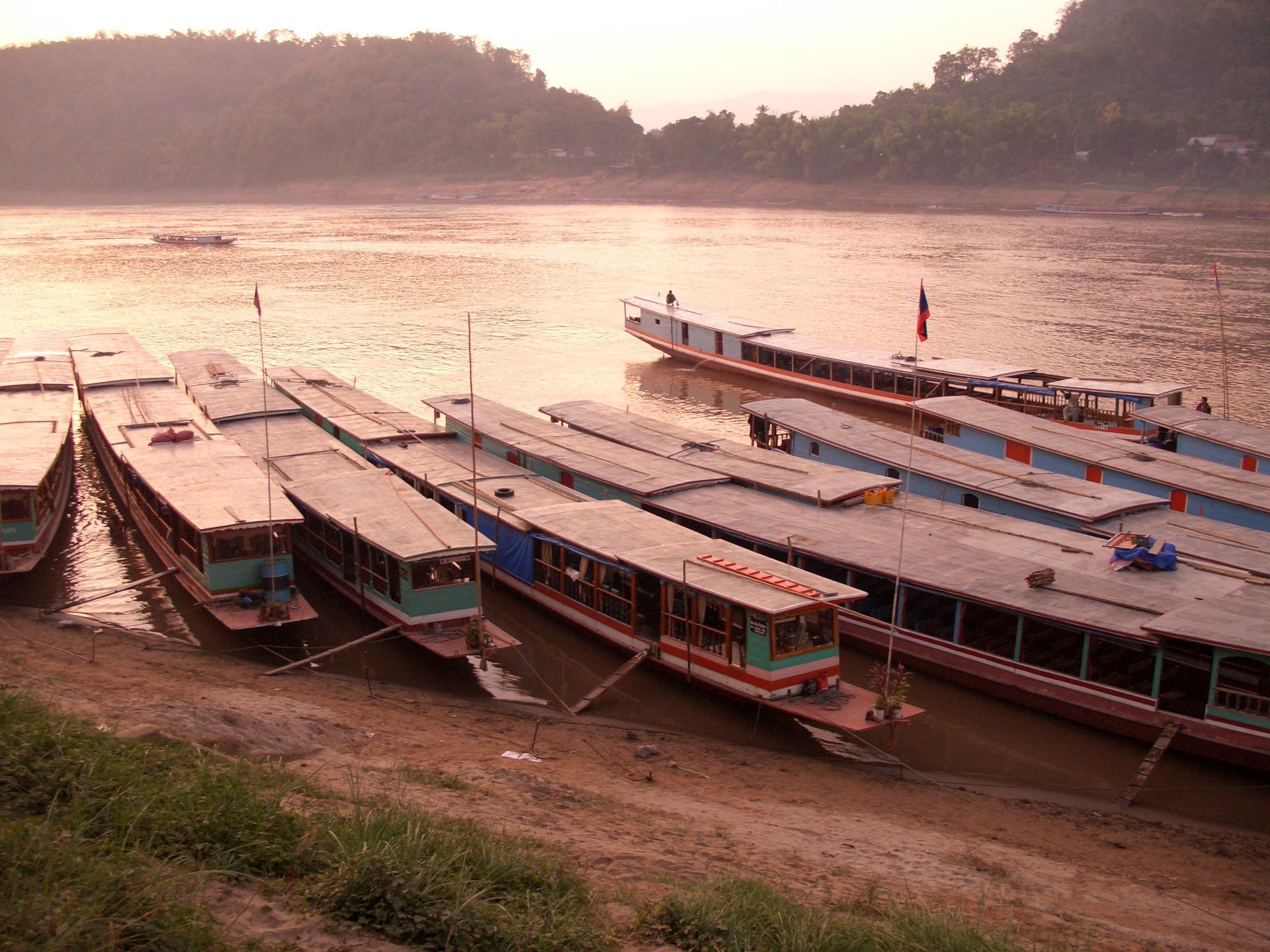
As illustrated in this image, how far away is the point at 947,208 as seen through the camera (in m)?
93.6

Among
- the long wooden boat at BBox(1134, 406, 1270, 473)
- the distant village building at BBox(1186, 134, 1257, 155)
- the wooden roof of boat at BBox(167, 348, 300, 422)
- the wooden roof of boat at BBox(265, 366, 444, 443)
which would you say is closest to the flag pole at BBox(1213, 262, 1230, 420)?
the long wooden boat at BBox(1134, 406, 1270, 473)

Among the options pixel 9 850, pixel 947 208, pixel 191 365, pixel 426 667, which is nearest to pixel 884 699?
pixel 426 667

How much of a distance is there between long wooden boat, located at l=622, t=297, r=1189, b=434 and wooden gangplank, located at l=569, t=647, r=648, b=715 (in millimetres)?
11292

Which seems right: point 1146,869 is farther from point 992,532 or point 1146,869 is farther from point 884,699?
point 992,532

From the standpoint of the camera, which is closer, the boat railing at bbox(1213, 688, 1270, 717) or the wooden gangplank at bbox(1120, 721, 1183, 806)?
the wooden gangplank at bbox(1120, 721, 1183, 806)

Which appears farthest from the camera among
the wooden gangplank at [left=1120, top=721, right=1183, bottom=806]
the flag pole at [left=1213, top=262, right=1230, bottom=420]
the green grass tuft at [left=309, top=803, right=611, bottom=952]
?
the flag pole at [left=1213, top=262, right=1230, bottom=420]

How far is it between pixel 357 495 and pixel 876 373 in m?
19.3

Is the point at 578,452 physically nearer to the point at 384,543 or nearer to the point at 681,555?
the point at 384,543

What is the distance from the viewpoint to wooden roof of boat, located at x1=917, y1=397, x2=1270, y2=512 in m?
19.6

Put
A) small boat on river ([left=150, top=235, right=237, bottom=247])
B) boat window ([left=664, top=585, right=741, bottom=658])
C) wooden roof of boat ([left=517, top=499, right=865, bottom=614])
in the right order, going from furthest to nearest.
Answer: small boat on river ([left=150, top=235, right=237, bottom=247]) → boat window ([left=664, top=585, right=741, bottom=658]) → wooden roof of boat ([left=517, top=499, right=865, bottom=614])

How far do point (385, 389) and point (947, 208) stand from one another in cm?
7140

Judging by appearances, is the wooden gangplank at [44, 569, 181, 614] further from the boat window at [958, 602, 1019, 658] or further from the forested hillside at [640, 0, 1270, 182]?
the forested hillside at [640, 0, 1270, 182]

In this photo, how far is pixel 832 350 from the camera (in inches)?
1367

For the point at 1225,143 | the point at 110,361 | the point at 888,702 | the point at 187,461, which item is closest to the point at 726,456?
the point at 888,702
